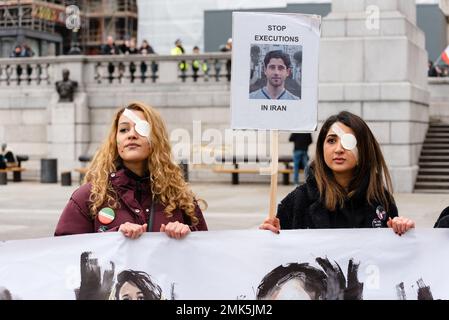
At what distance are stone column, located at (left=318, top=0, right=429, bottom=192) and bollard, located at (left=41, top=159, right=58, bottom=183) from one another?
767cm

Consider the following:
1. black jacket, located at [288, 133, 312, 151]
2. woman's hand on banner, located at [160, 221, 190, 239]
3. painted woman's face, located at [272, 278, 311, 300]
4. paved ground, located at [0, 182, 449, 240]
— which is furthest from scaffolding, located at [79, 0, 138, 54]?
painted woman's face, located at [272, 278, 311, 300]

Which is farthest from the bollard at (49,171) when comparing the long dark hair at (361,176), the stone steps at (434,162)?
the long dark hair at (361,176)

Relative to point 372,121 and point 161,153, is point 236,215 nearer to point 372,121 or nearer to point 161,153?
point 372,121

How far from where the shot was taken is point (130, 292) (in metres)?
4.69

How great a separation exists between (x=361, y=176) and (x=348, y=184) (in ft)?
0.29

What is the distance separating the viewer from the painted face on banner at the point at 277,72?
18.2 ft

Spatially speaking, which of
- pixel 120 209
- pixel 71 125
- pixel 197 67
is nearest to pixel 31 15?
pixel 71 125

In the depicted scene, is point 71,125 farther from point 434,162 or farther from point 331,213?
point 331,213

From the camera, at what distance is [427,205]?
687 inches

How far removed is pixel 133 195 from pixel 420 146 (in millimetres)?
18536

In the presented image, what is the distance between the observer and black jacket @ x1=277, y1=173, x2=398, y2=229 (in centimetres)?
526

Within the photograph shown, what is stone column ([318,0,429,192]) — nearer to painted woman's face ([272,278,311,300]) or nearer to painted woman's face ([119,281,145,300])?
painted woman's face ([272,278,311,300])

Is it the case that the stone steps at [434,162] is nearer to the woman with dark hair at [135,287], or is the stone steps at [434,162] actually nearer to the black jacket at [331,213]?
the black jacket at [331,213]
